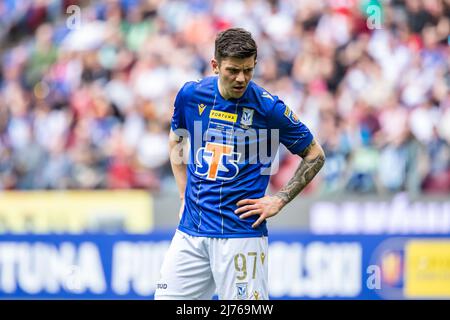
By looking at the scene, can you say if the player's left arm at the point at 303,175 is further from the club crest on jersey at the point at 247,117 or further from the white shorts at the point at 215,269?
the club crest on jersey at the point at 247,117

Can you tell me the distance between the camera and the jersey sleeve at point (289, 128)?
588 cm

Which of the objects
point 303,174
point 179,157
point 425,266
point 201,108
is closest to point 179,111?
point 201,108

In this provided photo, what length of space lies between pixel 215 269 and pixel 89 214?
5.78m

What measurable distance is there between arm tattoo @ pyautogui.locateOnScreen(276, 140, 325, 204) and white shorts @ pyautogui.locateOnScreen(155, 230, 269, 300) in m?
0.32

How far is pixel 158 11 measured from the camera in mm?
14789

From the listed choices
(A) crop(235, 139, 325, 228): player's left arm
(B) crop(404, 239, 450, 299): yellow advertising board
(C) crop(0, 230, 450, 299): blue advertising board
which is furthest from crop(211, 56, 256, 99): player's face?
(B) crop(404, 239, 450, 299): yellow advertising board

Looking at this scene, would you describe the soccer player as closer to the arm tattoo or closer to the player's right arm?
the arm tattoo

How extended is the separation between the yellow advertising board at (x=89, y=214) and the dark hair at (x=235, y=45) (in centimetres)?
583

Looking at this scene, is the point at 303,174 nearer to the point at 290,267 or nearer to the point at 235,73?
the point at 235,73

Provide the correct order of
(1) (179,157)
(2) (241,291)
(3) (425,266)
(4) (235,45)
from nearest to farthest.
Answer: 1. (4) (235,45)
2. (2) (241,291)
3. (1) (179,157)
4. (3) (425,266)

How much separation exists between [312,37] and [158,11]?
2577 mm

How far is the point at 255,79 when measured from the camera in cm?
1328
